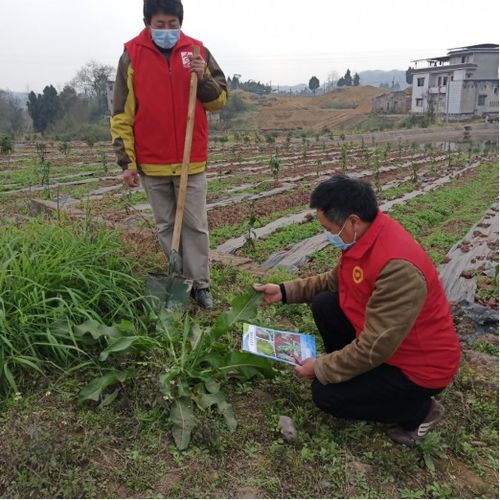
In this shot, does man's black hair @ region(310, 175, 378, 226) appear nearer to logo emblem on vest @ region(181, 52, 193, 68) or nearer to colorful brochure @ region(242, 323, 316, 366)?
colorful brochure @ region(242, 323, 316, 366)

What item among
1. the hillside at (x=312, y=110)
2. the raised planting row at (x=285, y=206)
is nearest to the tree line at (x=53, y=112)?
the hillside at (x=312, y=110)

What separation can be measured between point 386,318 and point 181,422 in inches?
39.0

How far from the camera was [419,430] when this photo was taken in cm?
223

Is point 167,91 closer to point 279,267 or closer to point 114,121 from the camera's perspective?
point 114,121

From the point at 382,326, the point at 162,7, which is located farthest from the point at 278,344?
the point at 162,7

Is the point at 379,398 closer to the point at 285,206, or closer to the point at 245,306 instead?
the point at 245,306

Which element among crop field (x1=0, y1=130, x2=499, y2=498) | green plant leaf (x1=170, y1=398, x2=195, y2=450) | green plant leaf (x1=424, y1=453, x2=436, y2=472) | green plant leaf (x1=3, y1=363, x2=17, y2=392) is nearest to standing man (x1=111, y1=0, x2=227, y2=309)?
crop field (x1=0, y1=130, x2=499, y2=498)

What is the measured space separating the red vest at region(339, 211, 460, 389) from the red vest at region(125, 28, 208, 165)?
61.3 inches

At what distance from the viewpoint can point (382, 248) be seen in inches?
80.5

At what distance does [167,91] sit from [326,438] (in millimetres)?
2243

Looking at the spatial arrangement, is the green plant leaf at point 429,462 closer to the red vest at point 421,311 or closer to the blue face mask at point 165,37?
the red vest at point 421,311

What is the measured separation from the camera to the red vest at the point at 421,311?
2046mm

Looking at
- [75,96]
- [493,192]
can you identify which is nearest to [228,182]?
[493,192]

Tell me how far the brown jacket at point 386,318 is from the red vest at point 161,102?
174 centimetres
